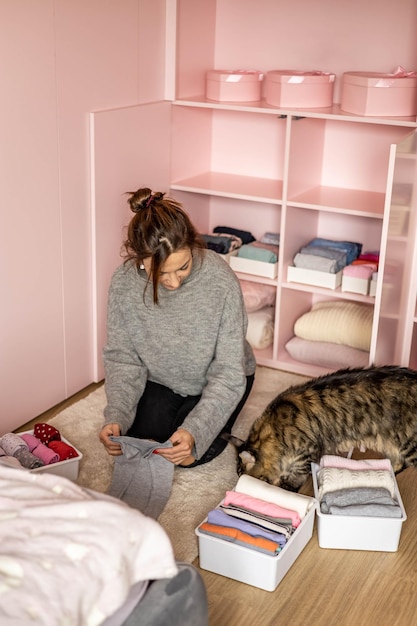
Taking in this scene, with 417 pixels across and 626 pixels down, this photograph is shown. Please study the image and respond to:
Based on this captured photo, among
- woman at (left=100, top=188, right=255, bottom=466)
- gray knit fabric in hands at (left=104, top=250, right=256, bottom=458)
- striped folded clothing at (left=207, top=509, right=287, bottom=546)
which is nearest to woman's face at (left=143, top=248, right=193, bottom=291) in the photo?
woman at (left=100, top=188, right=255, bottom=466)

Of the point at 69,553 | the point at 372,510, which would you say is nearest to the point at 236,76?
the point at 372,510

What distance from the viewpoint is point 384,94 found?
9.57 feet

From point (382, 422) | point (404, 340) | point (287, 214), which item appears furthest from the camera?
point (287, 214)

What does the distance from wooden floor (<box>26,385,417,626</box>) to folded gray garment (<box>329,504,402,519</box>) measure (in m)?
0.13

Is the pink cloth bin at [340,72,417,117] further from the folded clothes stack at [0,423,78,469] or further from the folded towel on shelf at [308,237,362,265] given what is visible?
the folded clothes stack at [0,423,78,469]

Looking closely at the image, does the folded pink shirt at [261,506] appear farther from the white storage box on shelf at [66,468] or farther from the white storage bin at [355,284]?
the white storage bin at [355,284]

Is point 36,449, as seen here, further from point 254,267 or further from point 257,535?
point 254,267

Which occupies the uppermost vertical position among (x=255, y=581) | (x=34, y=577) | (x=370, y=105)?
(x=370, y=105)

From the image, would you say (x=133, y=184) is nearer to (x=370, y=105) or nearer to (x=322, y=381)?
(x=370, y=105)

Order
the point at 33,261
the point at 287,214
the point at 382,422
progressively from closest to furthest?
the point at 382,422 → the point at 33,261 → the point at 287,214

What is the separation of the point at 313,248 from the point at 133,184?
78 cm

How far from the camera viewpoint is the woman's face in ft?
7.25

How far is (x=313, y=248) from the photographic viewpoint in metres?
3.28

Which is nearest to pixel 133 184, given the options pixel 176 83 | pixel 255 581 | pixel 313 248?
pixel 176 83
